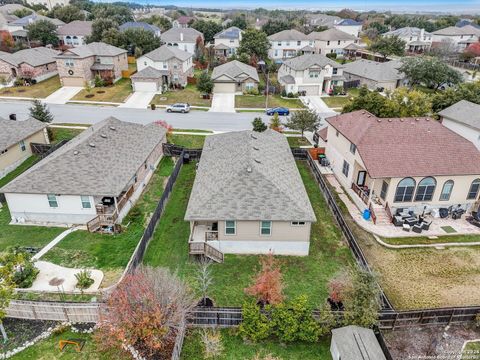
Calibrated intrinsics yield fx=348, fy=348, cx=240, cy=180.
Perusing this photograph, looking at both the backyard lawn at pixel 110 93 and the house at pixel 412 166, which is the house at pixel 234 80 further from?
the house at pixel 412 166

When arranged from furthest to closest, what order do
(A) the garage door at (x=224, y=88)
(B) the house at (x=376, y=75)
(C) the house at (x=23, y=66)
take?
1. (B) the house at (x=376, y=75)
2. (A) the garage door at (x=224, y=88)
3. (C) the house at (x=23, y=66)

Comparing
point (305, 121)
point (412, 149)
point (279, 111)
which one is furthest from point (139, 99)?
point (412, 149)

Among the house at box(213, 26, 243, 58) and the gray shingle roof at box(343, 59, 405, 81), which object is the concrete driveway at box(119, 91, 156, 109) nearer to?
the house at box(213, 26, 243, 58)

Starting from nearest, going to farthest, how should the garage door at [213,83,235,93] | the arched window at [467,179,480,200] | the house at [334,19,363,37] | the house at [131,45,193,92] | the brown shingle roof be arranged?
the brown shingle roof < the arched window at [467,179,480,200] < the house at [131,45,193,92] < the garage door at [213,83,235,93] < the house at [334,19,363,37]

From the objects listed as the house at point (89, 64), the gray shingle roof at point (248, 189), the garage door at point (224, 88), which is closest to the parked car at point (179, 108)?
the garage door at point (224, 88)

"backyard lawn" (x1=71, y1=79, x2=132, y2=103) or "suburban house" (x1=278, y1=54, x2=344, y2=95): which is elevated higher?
"suburban house" (x1=278, y1=54, x2=344, y2=95)

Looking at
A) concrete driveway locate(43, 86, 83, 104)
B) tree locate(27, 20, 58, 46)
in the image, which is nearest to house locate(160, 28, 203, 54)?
tree locate(27, 20, 58, 46)

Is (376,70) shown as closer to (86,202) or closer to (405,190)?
Result: (405,190)

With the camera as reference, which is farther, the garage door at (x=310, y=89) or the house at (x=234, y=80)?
the garage door at (x=310, y=89)
